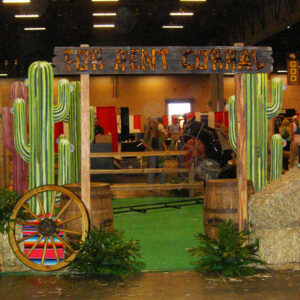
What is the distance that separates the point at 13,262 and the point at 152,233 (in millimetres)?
2326

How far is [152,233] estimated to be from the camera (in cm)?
769

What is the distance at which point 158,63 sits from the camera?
225 inches

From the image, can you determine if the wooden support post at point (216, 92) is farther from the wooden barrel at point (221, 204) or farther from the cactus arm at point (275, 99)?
the wooden barrel at point (221, 204)

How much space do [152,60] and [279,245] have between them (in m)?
2.23

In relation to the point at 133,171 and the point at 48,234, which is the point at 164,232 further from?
the point at 133,171

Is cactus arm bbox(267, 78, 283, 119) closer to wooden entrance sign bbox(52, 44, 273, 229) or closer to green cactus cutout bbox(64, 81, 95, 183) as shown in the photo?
wooden entrance sign bbox(52, 44, 273, 229)

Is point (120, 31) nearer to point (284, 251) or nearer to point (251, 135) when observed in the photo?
point (251, 135)

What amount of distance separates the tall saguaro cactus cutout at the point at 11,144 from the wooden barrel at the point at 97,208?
3340 mm

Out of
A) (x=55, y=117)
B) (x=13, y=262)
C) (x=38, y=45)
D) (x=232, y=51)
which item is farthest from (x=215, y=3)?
(x=13, y=262)

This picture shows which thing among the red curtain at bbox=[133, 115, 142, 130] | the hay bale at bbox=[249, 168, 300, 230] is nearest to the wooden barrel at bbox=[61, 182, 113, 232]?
the hay bale at bbox=[249, 168, 300, 230]

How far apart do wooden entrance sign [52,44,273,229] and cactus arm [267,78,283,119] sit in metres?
2.36

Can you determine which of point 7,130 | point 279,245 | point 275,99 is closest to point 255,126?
point 275,99

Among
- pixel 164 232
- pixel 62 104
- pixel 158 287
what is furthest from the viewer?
pixel 62 104

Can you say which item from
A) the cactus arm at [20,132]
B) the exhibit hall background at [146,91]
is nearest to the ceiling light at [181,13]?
the cactus arm at [20,132]
